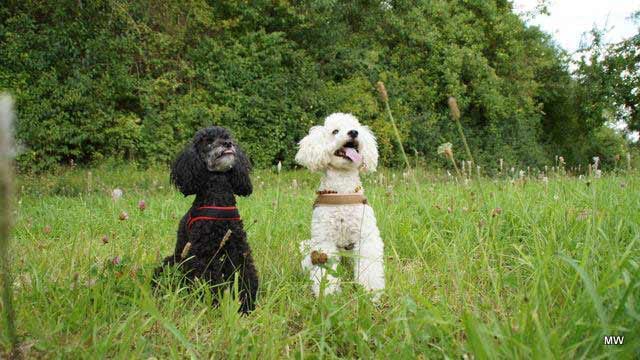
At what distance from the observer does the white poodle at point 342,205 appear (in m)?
3.05

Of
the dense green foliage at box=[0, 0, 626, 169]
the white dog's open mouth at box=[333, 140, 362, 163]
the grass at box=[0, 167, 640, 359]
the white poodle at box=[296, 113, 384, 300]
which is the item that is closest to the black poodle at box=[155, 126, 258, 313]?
the grass at box=[0, 167, 640, 359]

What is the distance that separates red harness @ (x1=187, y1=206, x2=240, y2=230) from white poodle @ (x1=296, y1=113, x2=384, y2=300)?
0.57 m

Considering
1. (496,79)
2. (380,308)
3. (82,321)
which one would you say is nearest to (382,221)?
(380,308)

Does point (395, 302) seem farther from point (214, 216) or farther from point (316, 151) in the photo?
point (316, 151)

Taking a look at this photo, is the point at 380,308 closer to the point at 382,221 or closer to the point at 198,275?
the point at 198,275

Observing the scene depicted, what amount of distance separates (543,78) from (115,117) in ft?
73.2

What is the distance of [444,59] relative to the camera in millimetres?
19453

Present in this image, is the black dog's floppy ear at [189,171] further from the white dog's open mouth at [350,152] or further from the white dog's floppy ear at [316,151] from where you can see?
the white dog's open mouth at [350,152]

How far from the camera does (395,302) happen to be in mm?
2330

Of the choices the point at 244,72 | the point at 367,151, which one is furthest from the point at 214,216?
the point at 244,72

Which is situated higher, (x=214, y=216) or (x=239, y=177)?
(x=239, y=177)

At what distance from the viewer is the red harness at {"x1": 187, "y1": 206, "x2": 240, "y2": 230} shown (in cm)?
274

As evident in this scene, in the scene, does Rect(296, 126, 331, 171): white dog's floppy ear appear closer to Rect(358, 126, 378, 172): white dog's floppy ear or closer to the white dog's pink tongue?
the white dog's pink tongue

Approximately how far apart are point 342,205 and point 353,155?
1.26 feet
